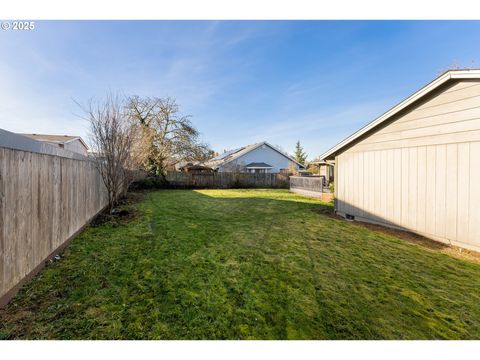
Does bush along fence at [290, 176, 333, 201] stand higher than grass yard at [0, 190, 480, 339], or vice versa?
bush along fence at [290, 176, 333, 201]

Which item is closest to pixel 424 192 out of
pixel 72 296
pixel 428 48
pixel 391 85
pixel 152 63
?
pixel 428 48

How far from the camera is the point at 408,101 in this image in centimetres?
538

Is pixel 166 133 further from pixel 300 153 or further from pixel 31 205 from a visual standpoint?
pixel 300 153

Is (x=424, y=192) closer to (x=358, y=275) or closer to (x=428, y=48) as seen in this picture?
(x=358, y=275)

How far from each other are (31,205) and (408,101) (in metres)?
8.19

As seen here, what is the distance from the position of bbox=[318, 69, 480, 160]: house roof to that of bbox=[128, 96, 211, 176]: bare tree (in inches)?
608

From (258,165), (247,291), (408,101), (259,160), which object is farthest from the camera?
(259,160)

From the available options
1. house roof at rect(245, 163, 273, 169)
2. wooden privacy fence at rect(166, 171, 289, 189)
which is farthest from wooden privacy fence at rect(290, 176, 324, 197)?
house roof at rect(245, 163, 273, 169)

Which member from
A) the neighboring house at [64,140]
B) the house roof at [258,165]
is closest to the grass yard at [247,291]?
the house roof at [258,165]

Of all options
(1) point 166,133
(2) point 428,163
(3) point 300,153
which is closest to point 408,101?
(2) point 428,163

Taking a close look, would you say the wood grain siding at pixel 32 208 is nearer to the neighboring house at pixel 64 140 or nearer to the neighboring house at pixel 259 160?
the neighboring house at pixel 64 140

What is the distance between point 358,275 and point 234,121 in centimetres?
2457

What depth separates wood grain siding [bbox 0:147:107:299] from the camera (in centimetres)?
228

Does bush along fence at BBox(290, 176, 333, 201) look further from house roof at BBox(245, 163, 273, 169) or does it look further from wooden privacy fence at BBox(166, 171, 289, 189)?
house roof at BBox(245, 163, 273, 169)
